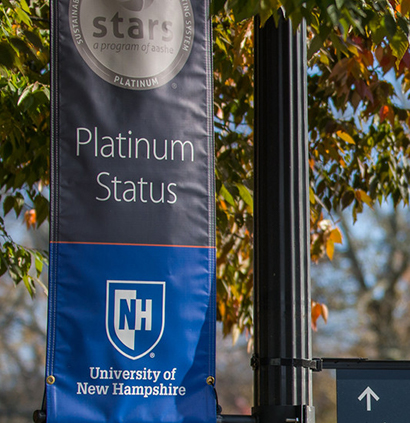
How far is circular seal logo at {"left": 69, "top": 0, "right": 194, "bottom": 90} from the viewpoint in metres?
3.73

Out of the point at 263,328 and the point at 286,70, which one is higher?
the point at 286,70

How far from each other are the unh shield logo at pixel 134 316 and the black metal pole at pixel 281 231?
0.42 m

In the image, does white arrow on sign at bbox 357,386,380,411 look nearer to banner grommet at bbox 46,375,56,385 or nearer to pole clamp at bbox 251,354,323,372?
pole clamp at bbox 251,354,323,372

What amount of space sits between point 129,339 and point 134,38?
1338 millimetres

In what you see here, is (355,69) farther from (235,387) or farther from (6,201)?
(235,387)

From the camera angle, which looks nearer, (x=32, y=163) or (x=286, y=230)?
(x=286, y=230)

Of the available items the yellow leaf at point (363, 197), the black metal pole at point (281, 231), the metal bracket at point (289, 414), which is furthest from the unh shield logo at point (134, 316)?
the yellow leaf at point (363, 197)

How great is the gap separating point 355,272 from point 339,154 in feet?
60.4

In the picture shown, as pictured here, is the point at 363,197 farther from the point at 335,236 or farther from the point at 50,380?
the point at 50,380

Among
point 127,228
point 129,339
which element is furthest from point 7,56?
point 129,339

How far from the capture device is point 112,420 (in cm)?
341

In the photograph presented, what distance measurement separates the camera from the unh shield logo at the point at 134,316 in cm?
347

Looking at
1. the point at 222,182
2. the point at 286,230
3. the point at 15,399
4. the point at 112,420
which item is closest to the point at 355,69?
the point at 222,182

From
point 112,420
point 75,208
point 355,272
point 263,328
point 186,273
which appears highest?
point 355,272
